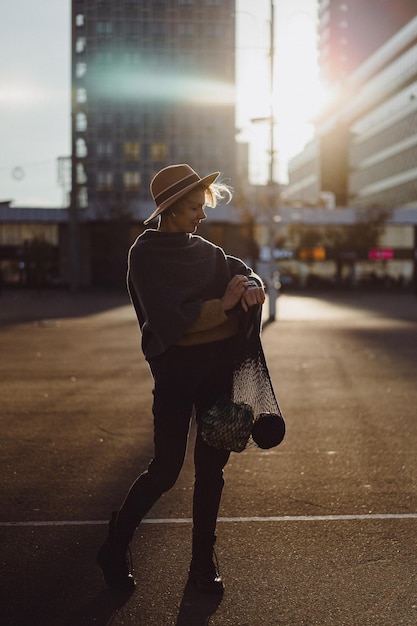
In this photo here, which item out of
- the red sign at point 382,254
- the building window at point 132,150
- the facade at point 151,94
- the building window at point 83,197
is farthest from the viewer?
the building window at point 132,150

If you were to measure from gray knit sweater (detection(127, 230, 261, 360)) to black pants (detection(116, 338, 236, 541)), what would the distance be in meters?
0.07

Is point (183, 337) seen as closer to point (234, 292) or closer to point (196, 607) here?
point (234, 292)

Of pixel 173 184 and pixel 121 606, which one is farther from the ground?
pixel 173 184

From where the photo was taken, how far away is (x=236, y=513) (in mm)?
5090

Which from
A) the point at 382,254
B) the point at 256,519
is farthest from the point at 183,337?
the point at 382,254

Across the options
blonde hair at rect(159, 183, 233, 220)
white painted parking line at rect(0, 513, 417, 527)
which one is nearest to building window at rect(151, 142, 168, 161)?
white painted parking line at rect(0, 513, 417, 527)

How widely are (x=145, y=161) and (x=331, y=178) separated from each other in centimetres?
3115

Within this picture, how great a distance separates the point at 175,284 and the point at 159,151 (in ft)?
315

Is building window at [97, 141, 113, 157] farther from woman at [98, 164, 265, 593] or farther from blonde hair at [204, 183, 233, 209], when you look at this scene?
woman at [98, 164, 265, 593]

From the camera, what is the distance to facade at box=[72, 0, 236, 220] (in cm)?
9156

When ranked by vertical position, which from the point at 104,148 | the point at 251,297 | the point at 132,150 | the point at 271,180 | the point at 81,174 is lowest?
the point at 251,297

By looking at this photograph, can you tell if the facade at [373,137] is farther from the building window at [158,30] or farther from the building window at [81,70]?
the building window at [81,70]

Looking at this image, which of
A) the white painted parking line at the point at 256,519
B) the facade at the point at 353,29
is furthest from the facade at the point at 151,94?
the white painted parking line at the point at 256,519

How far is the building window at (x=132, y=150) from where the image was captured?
97.0 meters
